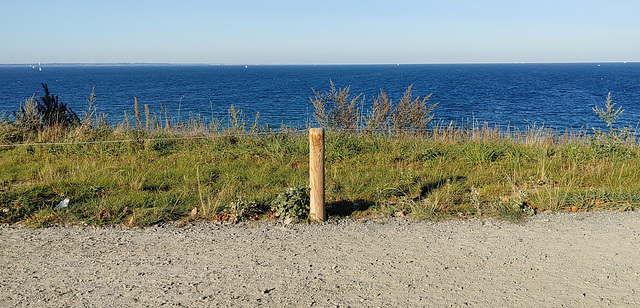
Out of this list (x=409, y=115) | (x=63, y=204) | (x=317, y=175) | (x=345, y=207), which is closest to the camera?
(x=317, y=175)

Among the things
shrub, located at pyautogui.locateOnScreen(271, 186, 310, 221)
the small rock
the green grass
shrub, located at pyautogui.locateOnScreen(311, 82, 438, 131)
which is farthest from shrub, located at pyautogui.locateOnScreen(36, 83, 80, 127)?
shrub, located at pyautogui.locateOnScreen(271, 186, 310, 221)

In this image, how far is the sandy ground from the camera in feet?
12.8

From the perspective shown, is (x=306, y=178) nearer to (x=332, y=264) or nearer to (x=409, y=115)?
(x=332, y=264)

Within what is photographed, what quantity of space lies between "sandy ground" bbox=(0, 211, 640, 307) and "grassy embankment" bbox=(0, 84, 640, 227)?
514 millimetres

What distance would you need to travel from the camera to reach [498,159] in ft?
30.7

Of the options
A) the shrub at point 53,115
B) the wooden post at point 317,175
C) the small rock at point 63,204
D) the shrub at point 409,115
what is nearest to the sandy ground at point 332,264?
the wooden post at point 317,175

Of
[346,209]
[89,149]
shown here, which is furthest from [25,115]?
[346,209]

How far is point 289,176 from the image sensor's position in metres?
8.21

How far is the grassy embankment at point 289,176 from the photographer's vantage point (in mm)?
6277

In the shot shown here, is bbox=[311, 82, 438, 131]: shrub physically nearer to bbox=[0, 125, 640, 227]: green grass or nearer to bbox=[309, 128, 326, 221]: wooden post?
bbox=[0, 125, 640, 227]: green grass

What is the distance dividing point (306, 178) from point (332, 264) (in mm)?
3588

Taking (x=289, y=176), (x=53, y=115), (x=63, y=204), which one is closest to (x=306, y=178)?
(x=289, y=176)

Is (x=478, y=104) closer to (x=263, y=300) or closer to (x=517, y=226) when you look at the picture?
(x=517, y=226)

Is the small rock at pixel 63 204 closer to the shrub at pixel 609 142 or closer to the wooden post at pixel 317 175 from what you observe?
the wooden post at pixel 317 175
